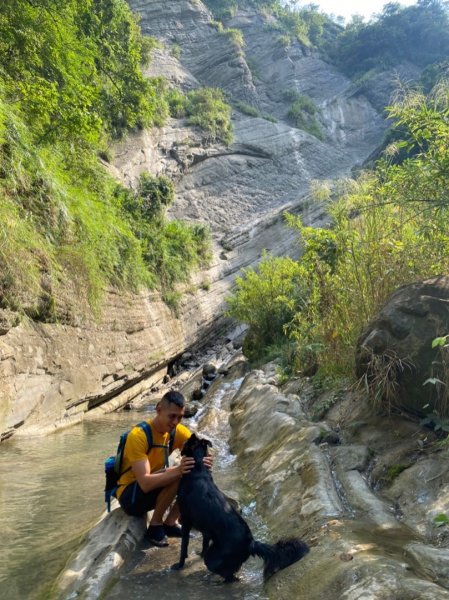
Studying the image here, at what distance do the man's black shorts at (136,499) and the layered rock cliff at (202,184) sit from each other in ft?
14.3

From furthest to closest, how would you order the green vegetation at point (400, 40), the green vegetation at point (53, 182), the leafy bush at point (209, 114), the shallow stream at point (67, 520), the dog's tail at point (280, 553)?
the green vegetation at point (400, 40)
the leafy bush at point (209, 114)
the green vegetation at point (53, 182)
the shallow stream at point (67, 520)
the dog's tail at point (280, 553)

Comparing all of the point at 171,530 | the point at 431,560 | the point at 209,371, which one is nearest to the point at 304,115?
the point at 209,371

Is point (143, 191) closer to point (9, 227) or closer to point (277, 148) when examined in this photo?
point (9, 227)

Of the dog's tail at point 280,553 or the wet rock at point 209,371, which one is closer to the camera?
the dog's tail at point 280,553

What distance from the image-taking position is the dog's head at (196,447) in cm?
356

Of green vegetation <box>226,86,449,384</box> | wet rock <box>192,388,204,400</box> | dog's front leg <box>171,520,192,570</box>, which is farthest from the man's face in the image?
wet rock <box>192,388,204,400</box>

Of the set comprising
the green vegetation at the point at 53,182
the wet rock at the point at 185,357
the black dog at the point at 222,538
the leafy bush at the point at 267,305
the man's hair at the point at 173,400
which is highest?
the green vegetation at the point at 53,182

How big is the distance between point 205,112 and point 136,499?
31.5m

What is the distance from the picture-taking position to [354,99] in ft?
155

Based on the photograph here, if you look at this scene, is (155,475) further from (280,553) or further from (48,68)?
(48,68)

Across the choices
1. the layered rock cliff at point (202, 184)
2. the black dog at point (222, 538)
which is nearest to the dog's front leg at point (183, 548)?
the black dog at point (222, 538)

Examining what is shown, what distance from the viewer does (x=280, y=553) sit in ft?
9.99

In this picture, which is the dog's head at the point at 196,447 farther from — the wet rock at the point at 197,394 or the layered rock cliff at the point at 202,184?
the wet rock at the point at 197,394

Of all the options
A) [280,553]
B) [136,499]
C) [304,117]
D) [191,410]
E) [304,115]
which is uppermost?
[304,115]
